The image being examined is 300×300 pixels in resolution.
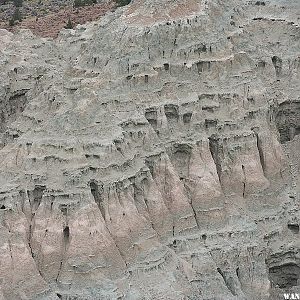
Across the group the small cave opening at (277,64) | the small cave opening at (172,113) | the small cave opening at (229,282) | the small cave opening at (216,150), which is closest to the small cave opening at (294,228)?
the small cave opening at (216,150)

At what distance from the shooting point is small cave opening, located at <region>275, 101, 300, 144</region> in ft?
157

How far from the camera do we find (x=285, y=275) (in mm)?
41688

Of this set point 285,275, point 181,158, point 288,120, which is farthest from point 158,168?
point 288,120

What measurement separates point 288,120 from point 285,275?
11879mm

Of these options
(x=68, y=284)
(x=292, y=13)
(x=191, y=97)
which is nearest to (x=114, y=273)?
(x=68, y=284)

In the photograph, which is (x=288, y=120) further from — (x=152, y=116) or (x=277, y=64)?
(x=152, y=116)

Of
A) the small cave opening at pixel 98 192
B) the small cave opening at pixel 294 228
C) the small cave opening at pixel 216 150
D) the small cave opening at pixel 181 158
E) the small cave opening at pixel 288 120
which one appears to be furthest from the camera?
the small cave opening at pixel 288 120

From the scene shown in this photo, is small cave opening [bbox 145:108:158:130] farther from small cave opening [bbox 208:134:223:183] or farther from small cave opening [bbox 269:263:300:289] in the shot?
small cave opening [bbox 269:263:300:289]

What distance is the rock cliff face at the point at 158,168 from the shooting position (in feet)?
117

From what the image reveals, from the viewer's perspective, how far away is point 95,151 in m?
37.3

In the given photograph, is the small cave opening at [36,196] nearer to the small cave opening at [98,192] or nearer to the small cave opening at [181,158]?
the small cave opening at [98,192]

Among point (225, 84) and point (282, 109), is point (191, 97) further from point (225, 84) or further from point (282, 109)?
point (282, 109)

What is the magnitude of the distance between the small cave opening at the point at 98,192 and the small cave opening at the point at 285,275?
11.1 metres

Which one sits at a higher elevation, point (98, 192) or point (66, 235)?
point (98, 192)
